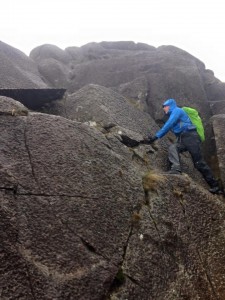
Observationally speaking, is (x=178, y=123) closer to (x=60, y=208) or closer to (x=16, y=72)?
(x=60, y=208)

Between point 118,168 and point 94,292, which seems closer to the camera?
point 94,292

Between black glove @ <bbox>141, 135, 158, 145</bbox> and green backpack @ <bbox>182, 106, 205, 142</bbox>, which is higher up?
green backpack @ <bbox>182, 106, 205, 142</bbox>

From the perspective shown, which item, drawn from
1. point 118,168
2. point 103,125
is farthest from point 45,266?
point 103,125

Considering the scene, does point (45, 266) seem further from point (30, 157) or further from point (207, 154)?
point (207, 154)

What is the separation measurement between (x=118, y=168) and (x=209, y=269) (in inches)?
185

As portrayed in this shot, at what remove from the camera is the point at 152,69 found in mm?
25688

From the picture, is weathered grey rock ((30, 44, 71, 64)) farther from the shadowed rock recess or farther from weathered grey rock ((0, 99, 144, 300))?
weathered grey rock ((0, 99, 144, 300))

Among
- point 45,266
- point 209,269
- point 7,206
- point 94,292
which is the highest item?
point 7,206

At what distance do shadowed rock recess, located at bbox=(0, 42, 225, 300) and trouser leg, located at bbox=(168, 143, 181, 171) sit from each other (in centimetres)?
46

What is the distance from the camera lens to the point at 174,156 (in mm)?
16625

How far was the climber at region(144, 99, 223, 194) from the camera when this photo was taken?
16.1 m

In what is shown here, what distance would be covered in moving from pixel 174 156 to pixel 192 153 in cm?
85

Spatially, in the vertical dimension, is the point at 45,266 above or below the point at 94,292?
above

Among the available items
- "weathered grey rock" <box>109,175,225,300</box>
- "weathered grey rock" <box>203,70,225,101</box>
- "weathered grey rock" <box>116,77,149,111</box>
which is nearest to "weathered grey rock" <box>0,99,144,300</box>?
"weathered grey rock" <box>109,175,225,300</box>
